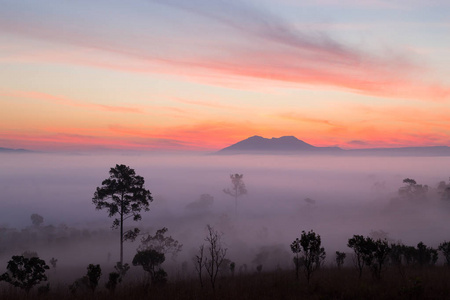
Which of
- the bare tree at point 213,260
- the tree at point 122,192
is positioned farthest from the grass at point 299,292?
the tree at point 122,192

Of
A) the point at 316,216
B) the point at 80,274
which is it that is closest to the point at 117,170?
the point at 80,274

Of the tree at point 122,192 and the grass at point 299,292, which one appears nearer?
the grass at point 299,292

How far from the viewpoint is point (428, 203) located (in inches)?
5315

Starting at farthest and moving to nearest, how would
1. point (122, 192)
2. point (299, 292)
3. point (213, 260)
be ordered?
point (122, 192), point (213, 260), point (299, 292)

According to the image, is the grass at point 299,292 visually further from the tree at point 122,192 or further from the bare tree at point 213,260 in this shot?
the tree at point 122,192

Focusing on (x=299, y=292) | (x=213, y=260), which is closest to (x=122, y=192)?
(x=213, y=260)

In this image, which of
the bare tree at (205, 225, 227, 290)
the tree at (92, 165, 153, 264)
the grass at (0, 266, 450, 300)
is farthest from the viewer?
the tree at (92, 165, 153, 264)

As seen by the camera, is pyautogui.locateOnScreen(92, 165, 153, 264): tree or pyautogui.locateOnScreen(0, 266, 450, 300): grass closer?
pyautogui.locateOnScreen(0, 266, 450, 300): grass

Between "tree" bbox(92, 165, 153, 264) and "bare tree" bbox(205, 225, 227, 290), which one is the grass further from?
"tree" bbox(92, 165, 153, 264)

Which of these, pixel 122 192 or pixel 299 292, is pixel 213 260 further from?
pixel 122 192

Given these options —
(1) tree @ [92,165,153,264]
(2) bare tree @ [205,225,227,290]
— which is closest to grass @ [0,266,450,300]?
(2) bare tree @ [205,225,227,290]

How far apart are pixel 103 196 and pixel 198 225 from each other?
3759 inches

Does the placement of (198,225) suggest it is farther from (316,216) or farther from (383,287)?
(383,287)

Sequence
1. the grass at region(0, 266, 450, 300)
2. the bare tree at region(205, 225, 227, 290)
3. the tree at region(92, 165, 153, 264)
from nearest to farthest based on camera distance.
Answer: the grass at region(0, 266, 450, 300)
the bare tree at region(205, 225, 227, 290)
the tree at region(92, 165, 153, 264)
